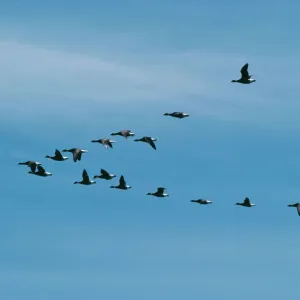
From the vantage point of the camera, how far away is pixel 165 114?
554 feet

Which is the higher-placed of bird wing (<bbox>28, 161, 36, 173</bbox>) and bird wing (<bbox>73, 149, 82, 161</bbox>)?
bird wing (<bbox>28, 161, 36, 173</bbox>)

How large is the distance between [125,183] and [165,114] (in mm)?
9878

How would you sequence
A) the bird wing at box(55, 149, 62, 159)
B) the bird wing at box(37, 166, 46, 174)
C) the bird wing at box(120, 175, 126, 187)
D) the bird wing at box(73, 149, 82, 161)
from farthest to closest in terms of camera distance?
1. the bird wing at box(120, 175, 126, 187)
2. the bird wing at box(37, 166, 46, 174)
3. the bird wing at box(55, 149, 62, 159)
4. the bird wing at box(73, 149, 82, 161)

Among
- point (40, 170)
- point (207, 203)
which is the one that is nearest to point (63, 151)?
point (40, 170)

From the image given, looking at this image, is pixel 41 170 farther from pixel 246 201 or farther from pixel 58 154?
pixel 246 201

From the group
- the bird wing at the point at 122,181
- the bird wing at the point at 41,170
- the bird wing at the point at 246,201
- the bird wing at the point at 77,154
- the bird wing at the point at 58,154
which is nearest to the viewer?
the bird wing at the point at 77,154

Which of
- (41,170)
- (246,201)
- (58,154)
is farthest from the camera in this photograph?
(246,201)

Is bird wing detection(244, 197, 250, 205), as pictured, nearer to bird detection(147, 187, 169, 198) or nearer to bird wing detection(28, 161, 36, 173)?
bird detection(147, 187, 169, 198)

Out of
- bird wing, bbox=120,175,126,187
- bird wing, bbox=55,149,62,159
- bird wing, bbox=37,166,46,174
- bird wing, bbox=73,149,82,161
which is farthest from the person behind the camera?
bird wing, bbox=120,175,126,187

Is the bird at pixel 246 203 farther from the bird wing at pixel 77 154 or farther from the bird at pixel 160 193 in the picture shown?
the bird wing at pixel 77 154

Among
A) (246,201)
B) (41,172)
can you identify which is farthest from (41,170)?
(246,201)

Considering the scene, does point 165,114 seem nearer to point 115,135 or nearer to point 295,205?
point 115,135

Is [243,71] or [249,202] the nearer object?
[243,71]

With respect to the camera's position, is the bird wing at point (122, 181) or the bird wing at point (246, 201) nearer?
the bird wing at point (122, 181)
